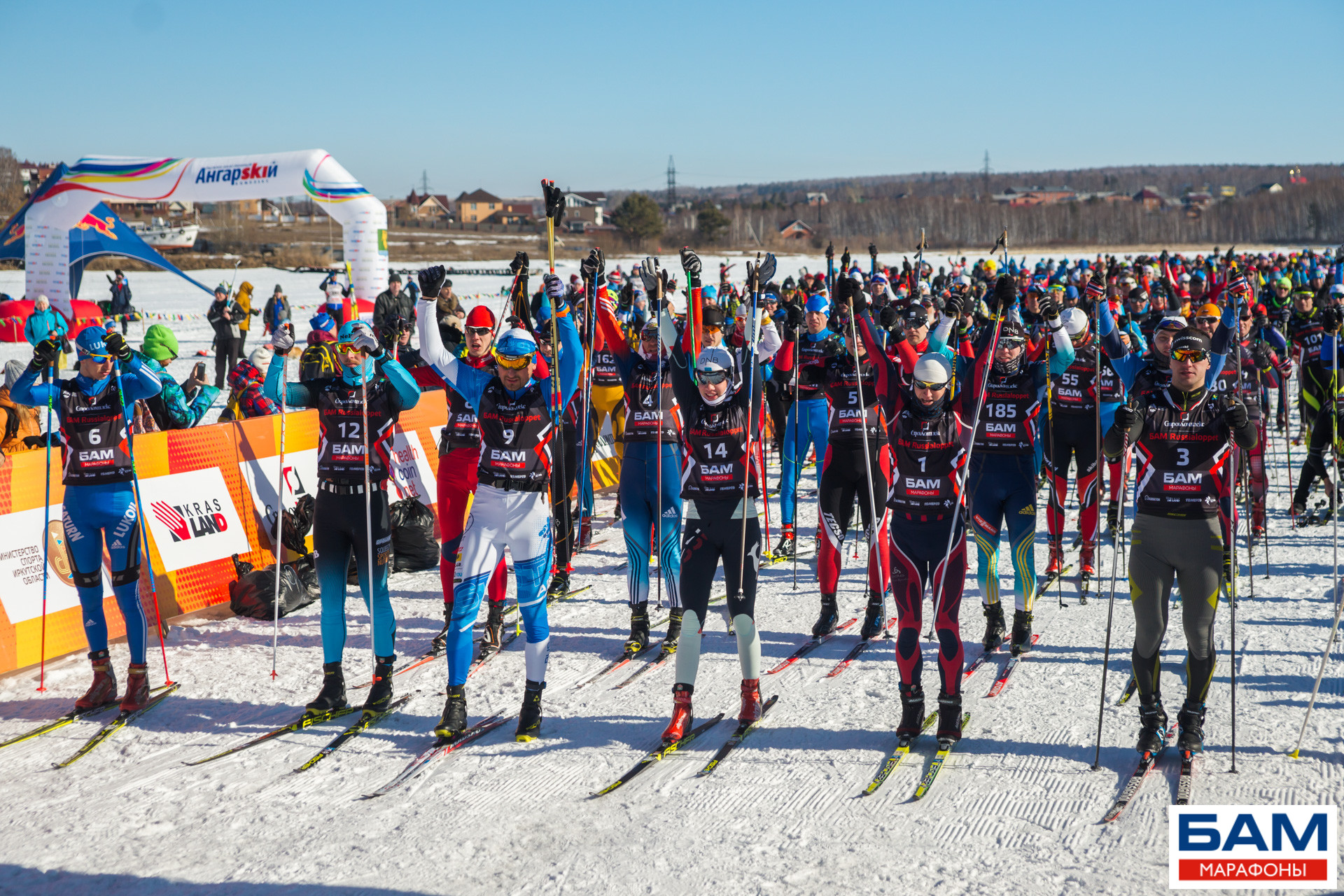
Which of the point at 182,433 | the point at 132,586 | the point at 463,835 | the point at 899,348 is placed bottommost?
the point at 463,835

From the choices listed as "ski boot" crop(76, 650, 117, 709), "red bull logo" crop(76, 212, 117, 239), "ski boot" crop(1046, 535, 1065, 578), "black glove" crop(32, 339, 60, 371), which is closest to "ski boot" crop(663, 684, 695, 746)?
"ski boot" crop(76, 650, 117, 709)

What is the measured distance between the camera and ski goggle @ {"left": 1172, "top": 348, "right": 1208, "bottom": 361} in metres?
4.64

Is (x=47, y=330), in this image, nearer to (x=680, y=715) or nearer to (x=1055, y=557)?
(x=680, y=715)

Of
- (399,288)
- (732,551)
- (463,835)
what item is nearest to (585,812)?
(463,835)

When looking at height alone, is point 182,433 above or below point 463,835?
above

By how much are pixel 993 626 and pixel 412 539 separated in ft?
16.2

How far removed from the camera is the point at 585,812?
14.8 feet

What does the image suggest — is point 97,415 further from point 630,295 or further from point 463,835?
point 630,295

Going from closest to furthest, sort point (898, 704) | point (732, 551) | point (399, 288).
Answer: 1. point (732, 551)
2. point (898, 704)
3. point (399, 288)

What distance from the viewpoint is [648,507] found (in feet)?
22.6

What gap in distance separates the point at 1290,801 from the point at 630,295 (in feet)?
34.6

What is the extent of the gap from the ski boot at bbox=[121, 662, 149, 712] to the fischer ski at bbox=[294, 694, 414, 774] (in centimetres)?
135

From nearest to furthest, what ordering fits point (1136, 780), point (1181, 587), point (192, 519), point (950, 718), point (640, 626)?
1. point (1136, 780)
2. point (1181, 587)
3. point (950, 718)
4. point (640, 626)
5. point (192, 519)

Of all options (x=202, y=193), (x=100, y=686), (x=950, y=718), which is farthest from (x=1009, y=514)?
(x=202, y=193)
